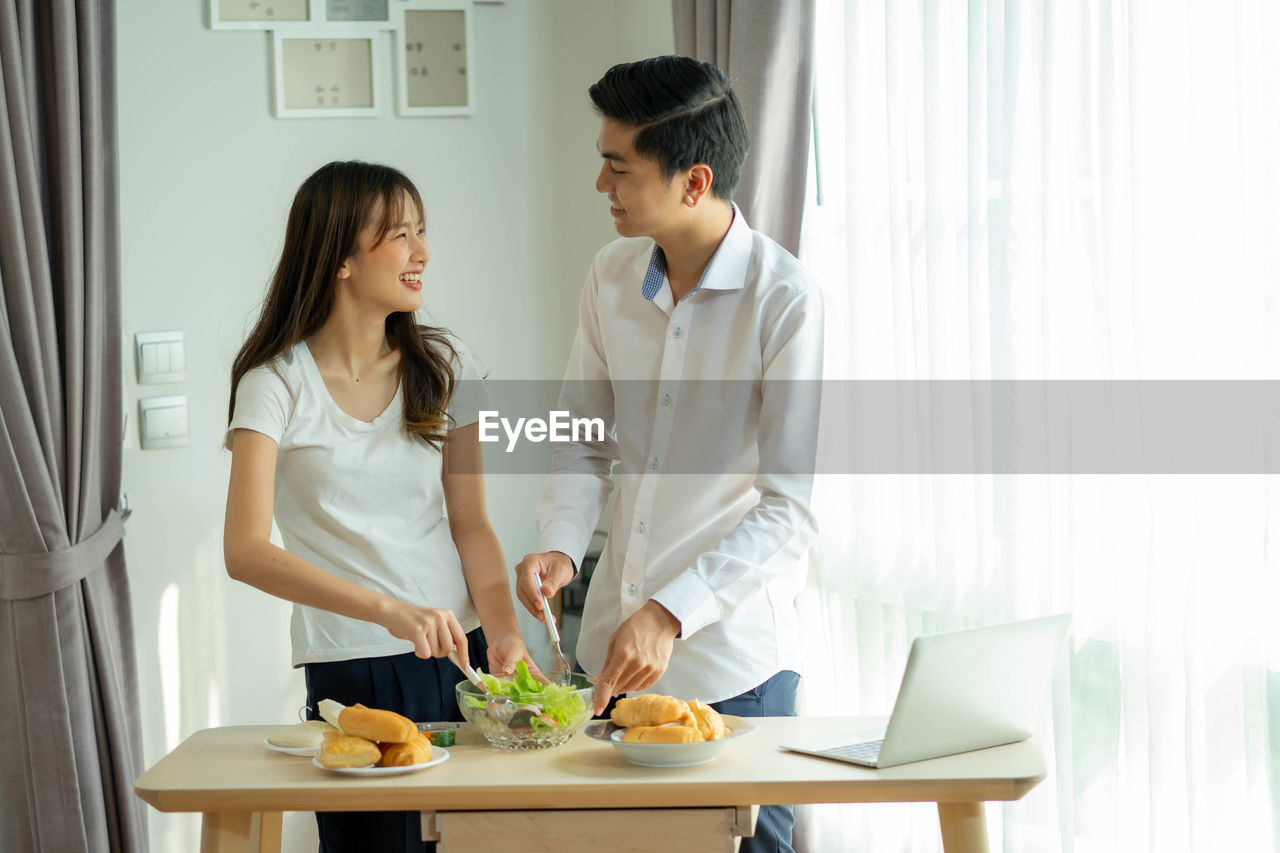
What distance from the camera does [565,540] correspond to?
72.5 inches

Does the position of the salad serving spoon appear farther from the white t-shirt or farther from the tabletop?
the white t-shirt

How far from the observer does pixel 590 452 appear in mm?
2002

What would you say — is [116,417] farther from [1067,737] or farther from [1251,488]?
[1251,488]

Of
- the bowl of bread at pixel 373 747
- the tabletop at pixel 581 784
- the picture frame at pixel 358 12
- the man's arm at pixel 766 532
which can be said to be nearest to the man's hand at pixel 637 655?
the man's arm at pixel 766 532

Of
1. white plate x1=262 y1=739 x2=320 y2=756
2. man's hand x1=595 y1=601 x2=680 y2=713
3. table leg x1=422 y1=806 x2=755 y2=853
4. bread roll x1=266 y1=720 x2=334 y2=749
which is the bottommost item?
table leg x1=422 y1=806 x2=755 y2=853

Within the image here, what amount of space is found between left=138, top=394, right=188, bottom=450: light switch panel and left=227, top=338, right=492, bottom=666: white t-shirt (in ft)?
3.91

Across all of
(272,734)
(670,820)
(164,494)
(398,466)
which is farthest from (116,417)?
(670,820)

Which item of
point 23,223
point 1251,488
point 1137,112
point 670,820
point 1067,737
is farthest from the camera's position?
point 23,223

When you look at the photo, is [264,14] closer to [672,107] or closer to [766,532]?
[672,107]

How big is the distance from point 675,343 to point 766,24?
1.04 meters

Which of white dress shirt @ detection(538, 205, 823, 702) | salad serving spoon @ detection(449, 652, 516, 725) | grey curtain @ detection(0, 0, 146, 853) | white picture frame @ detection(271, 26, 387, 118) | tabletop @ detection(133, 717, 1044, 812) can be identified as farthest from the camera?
white picture frame @ detection(271, 26, 387, 118)

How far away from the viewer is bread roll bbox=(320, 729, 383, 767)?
138 cm

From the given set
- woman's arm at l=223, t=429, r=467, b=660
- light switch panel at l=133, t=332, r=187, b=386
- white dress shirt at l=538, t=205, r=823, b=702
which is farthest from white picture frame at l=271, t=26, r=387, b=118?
woman's arm at l=223, t=429, r=467, b=660

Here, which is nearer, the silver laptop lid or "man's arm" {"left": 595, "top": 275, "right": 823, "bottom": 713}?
the silver laptop lid
